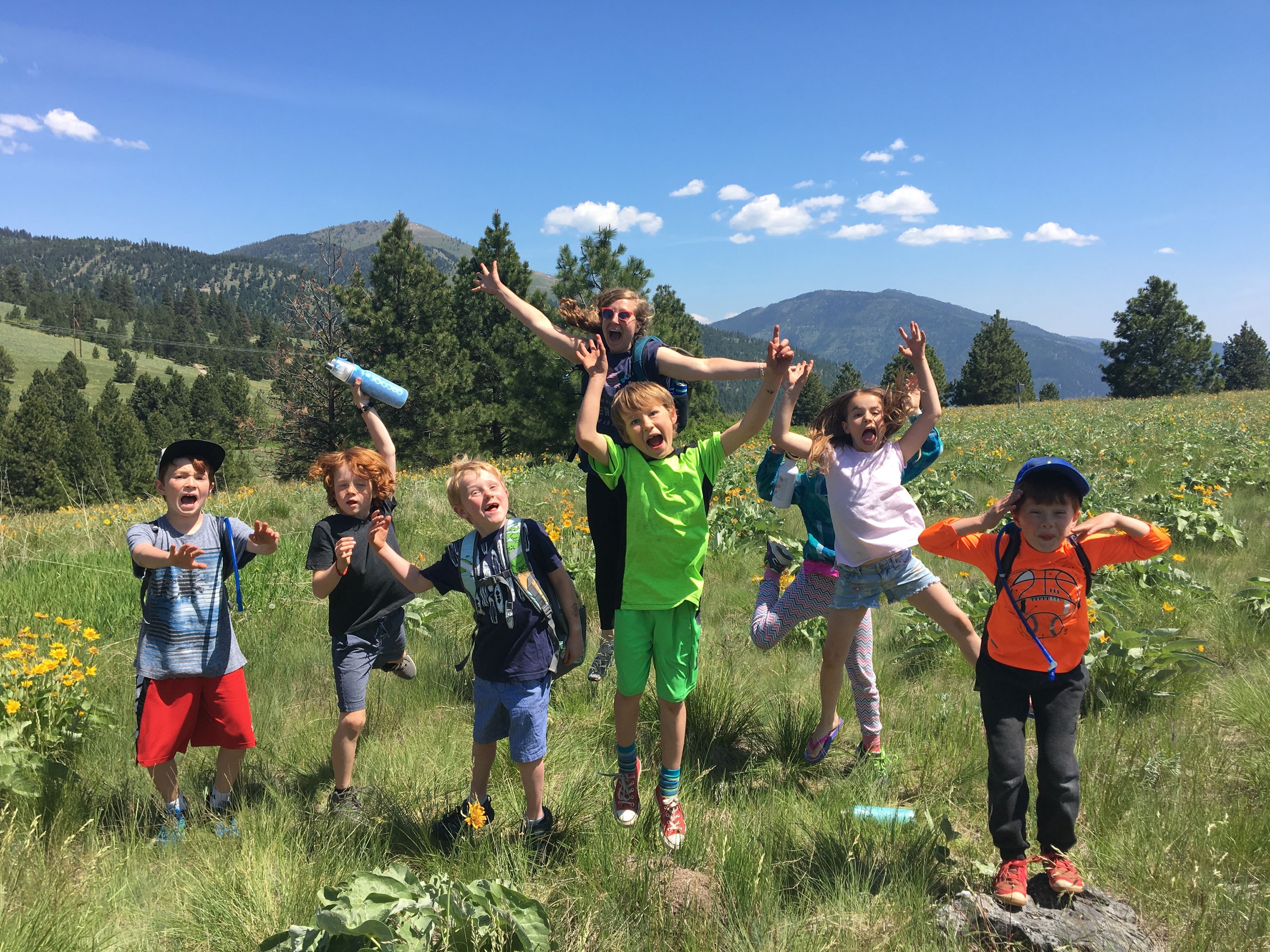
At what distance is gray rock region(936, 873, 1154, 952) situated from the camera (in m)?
2.28

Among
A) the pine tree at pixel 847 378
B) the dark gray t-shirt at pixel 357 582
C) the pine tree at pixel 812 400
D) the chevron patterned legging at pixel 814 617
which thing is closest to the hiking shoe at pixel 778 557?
the chevron patterned legging at pixel 814 617

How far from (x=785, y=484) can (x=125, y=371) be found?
143228 millimetres

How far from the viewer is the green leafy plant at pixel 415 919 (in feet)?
6.72

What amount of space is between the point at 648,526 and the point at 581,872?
4.47ft

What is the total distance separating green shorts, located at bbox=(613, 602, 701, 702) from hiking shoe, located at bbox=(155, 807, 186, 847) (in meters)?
1.98

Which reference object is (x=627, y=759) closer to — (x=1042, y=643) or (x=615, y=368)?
(x=1042, y=643)

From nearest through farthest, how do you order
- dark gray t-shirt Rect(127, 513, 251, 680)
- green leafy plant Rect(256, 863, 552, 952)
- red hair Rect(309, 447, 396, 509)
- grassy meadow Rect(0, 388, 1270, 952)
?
green leafy plant Rect(256, 863, 552, 952) → grassy meadow Rect(0, 388, 1270, 952) → dark gray t-shirt Rect(127, 513, 251, 680) → red hair Rect(309, 447, 396, 509)

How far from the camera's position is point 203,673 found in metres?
3.27

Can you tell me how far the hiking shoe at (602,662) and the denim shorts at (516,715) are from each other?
4.62 feet

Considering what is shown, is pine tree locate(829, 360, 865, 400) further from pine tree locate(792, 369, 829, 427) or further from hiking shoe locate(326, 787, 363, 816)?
hiking shoe locate(326, 787, 363, 816)

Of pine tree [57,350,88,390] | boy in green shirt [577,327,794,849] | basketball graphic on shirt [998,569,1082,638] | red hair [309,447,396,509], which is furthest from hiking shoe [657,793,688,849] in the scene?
pine tree [57,350,88,390]

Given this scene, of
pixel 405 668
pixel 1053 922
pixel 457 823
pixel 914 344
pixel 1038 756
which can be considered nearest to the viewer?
pixel 1053 922

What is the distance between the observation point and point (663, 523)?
10.0 ft

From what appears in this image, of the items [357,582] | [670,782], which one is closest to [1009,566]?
[670,782]
